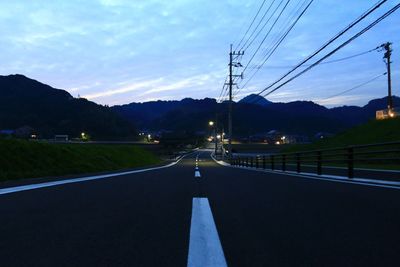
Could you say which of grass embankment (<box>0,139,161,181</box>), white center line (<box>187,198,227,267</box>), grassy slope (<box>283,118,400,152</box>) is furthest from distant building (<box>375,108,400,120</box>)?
white center line (<box>187,198,227,267</box>)

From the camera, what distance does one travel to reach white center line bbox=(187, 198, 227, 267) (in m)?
4.42

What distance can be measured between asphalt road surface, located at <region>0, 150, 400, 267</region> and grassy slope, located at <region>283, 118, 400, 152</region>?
49455mm

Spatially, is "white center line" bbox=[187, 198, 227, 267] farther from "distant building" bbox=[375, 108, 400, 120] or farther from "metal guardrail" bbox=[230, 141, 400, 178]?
"distant building" bbox=[375, 108, 400, 120]

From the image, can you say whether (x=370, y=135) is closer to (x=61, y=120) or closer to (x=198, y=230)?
(x=198, y=230)

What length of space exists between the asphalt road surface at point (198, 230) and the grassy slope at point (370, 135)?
4946cm

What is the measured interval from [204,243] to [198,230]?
2.72 feet

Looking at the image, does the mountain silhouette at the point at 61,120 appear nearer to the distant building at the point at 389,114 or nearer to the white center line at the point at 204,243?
the distant building at the point at 389,114

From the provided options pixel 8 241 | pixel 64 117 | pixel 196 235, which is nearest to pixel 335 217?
pixel 196 235

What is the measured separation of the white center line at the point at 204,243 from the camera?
442 centimetres

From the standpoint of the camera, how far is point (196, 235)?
5.75m

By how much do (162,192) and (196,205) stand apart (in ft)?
8.23

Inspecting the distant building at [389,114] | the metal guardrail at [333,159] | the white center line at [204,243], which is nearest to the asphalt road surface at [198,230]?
the white center line at [204,243]

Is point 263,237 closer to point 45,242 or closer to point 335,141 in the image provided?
point 45,242

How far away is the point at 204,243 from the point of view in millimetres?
5258
